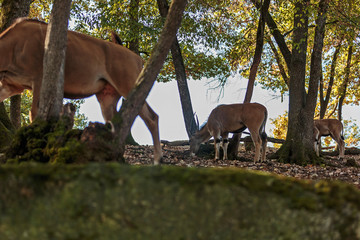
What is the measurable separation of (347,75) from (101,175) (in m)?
23.1

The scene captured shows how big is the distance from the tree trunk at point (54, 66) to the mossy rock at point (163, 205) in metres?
2.98

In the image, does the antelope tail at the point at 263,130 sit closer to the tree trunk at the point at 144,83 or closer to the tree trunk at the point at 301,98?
the tree trunk at the point at 301,98

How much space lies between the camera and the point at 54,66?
16.3 ft

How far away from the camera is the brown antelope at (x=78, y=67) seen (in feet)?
19.4

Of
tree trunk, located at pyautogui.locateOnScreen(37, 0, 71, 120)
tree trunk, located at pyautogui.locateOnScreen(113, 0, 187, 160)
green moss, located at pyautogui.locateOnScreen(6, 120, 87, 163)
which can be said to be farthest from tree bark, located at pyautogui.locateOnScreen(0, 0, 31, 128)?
tree trunk, located at pyautogui.locateOnScreen(113, 0, 187, 160)

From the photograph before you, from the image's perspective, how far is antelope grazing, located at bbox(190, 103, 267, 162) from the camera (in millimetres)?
13961

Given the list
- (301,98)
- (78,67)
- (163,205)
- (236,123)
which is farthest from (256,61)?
(163,205)

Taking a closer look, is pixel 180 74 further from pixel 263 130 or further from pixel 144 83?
pixel 144 83

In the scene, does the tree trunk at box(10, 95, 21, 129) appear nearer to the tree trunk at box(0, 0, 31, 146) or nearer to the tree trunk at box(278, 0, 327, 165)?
the tree trunk at box(0, 0, 31, 146)

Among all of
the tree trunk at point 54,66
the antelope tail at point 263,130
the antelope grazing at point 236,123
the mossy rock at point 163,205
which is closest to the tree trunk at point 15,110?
the antelope grazing at point 236,123

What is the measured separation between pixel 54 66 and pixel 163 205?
360 cm

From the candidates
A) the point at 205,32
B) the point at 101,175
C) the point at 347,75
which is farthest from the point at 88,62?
the point at 347,75

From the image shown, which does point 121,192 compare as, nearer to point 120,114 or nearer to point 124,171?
point 124,171

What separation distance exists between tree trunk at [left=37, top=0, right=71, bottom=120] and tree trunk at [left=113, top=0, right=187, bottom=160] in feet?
3.66
